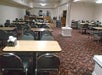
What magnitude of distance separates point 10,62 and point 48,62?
0.72 meters

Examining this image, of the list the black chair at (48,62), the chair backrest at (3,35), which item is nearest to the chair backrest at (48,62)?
the black chair at (48,62)

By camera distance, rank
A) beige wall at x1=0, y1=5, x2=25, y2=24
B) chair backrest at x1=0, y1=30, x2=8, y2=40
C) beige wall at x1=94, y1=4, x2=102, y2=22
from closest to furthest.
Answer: chair backrest at x1=0, y1=30, x2=8, y2=40
beige wall at x1=0, y1=5, x2=25, y2=24
beige wall at x1=94, y1=4, x2=102, y2=22

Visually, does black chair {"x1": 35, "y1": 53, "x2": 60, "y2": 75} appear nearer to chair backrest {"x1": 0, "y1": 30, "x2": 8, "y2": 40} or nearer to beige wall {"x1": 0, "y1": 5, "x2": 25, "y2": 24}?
chair backrest {"x1": 0, "y1": 30, "x2": 8, "y2": 40}

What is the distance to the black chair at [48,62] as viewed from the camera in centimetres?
277

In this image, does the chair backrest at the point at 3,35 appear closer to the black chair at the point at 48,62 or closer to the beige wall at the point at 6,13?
the black chair at the point at 48,62

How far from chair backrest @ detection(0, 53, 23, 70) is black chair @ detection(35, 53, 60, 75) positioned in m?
0.36

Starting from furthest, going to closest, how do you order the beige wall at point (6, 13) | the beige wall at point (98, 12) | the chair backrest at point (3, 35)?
the beige wall at point (98, 12), the beige wall at point (6, 13), the chair backrest at point (3, 35)

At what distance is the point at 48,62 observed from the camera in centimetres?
285

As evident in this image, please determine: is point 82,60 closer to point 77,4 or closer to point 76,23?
point 76,23

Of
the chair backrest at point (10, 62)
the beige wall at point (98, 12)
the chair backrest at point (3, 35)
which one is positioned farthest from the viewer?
the beige wall at point (98, 12)

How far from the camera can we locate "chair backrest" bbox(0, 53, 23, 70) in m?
2.74

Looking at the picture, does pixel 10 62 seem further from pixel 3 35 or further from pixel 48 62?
pixel 3 35

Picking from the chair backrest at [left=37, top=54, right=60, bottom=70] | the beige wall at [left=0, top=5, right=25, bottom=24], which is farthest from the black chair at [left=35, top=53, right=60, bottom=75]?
the beige wall at [left=0, top=5, right=25, bottom=24]

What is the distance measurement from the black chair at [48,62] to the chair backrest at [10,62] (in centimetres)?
36
